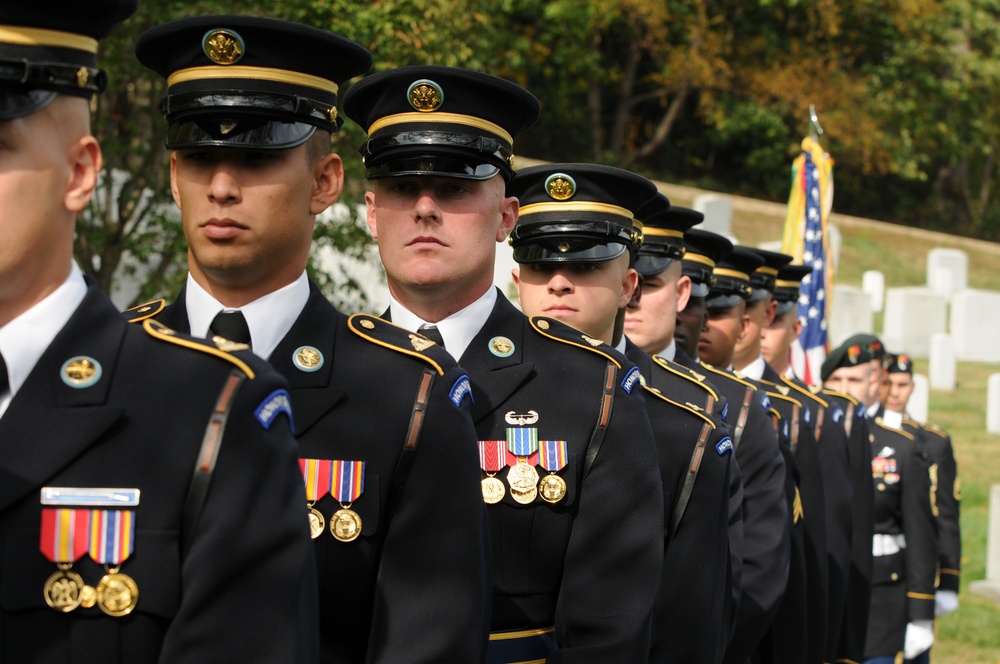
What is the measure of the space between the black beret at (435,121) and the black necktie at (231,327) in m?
0.81

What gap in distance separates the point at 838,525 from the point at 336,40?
5.05 metres

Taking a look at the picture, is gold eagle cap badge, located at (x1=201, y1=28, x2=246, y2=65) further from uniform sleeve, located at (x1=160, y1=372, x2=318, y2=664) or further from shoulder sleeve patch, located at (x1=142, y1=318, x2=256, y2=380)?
uniform sleeve, located at (x1=160, y1=372, x2=318, y2=664)

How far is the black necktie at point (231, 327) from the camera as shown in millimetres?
2828

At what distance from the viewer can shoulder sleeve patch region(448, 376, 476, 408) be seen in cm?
286

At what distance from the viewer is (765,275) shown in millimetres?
8078

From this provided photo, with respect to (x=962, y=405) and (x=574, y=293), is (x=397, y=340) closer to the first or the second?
(x=574, y=293)

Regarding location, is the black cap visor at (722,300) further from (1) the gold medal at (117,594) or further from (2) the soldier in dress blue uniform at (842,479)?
(1) the gold medal at (117,594)

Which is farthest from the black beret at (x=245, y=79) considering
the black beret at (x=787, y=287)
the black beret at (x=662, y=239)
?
the black beret at (x=787, y=287)

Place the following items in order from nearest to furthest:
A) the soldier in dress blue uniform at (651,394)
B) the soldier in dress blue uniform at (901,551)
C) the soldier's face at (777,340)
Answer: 1. the soldier in dress blue uniform at (651,394)
2. the soldier's face at (777,340)
3. the soldier in dress blue uniform at (901,551)

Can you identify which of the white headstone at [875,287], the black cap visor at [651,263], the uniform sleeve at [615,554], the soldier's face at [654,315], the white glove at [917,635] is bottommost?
the white glove at [917,635]

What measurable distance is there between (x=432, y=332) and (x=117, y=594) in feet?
5.72

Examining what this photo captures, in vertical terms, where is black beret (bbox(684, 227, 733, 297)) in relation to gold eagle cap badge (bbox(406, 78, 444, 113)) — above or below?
below

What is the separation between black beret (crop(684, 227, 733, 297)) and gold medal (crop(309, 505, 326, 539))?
3698mm

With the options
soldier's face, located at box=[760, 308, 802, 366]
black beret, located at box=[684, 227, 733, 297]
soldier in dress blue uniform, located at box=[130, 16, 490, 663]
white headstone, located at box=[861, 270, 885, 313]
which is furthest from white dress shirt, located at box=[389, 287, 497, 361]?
white headstone, located at box=[861, 270, 885, 313]
